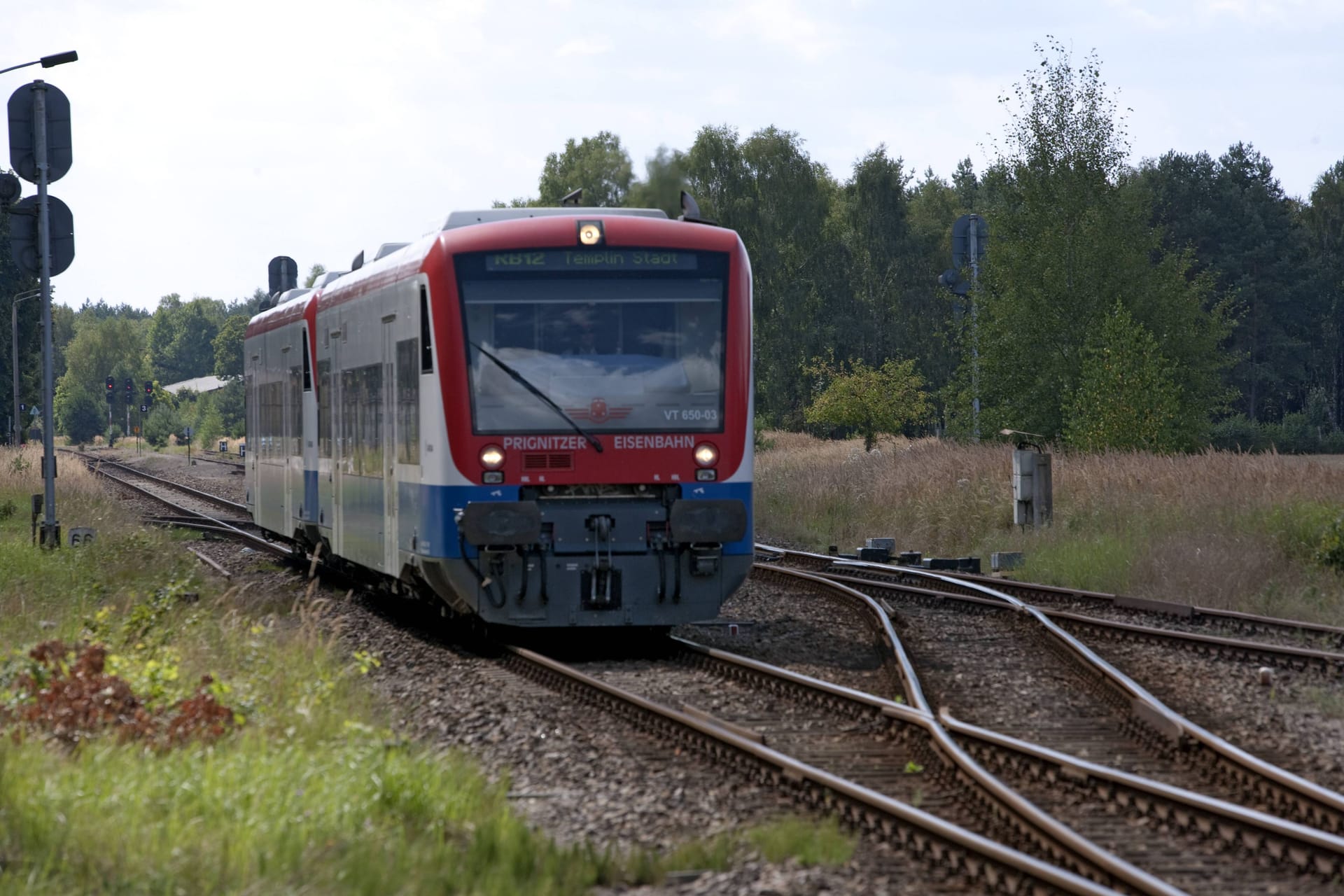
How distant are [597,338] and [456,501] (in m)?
1.56

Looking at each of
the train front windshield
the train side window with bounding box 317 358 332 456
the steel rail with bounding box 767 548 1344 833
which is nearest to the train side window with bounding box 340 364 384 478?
the train side window with bounding box 317 358 332 456

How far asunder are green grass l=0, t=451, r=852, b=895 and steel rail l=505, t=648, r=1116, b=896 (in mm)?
274

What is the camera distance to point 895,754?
8477 mm

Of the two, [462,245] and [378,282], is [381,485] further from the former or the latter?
[462,245]

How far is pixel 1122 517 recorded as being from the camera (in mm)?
20234

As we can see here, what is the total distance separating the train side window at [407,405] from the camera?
1298 centimetres

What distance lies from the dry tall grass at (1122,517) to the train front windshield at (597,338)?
6023mm

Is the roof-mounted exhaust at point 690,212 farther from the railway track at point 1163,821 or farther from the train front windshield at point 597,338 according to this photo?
the railway track at point 1163,821

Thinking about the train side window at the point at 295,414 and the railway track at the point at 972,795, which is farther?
the train side window at the point at 295,414

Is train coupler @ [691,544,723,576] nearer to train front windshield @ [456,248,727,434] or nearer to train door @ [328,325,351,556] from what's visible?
train front windshield @ [456,248,727,434]

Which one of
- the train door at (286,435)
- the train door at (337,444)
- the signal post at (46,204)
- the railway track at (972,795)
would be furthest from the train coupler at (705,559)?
the signal post at (46,204)

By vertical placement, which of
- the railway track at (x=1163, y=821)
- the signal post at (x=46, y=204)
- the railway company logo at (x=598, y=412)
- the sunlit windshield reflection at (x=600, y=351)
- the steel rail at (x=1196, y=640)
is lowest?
the steel rail at (x=1196, y=640)

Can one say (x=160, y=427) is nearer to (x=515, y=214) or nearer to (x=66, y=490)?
(x=66, y=490)

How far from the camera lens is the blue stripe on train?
479 inches
